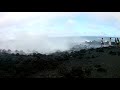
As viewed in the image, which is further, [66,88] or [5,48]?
[5,48]

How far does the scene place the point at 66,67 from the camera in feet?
37.9

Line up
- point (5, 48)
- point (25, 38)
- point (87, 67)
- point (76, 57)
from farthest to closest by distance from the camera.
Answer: point (25, 38)
point (5, 48)
point (76, 57)
point (87, 67)

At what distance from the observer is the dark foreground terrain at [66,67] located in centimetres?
1033

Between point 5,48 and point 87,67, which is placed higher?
point 5,48

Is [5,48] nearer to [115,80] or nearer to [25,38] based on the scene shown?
[25,38]

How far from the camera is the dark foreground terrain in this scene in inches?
407

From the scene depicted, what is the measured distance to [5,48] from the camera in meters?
16.4

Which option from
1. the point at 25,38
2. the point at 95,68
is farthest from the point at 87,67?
the point at 25,38

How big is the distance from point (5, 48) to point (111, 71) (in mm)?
7883
